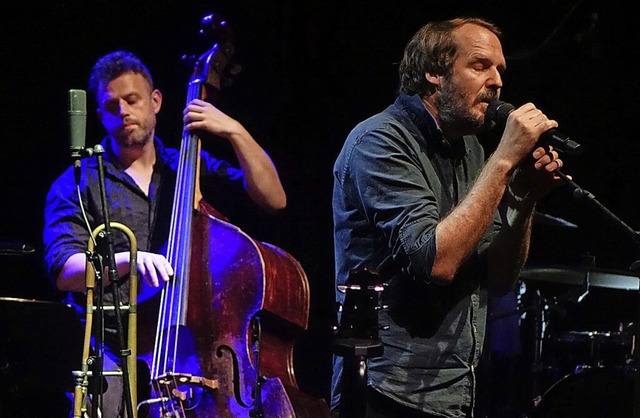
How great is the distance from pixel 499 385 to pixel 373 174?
360cm

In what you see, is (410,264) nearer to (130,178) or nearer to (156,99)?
(130,178)

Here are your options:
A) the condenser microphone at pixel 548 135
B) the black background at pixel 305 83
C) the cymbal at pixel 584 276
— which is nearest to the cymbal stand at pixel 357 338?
the condenser microphone at pixel 548 135

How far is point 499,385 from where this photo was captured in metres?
5.90

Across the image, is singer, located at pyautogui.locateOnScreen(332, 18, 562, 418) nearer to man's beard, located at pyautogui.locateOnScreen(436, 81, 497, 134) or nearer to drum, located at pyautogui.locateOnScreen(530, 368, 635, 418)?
man's beard, located at pyautogui.locateOnScreen(436, 81, 497, 134)

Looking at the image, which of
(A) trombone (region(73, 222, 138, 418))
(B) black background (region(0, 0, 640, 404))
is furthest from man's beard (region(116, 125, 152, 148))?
(A) trombone (region(73, 222, 138, 418))

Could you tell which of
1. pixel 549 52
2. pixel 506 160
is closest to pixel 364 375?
pixel 506 160

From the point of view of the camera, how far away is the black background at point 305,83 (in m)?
4.57

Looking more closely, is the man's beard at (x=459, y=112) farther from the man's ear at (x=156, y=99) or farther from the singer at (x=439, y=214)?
the man's ear at (x=156, y=99)

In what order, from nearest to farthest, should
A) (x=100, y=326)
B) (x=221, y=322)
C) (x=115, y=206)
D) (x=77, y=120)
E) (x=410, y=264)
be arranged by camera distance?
(x=410, y=264) → (x=100, y=326) → (x=77, y=120) → (x=221, y=322) → (x=115, y=206)

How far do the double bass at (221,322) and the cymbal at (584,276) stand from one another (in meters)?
1.91

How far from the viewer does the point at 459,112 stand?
2.87 meters

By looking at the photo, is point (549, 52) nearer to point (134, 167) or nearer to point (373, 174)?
point (134, 167)

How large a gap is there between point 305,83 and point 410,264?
2.70 meters

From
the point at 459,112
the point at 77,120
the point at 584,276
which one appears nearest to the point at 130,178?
the point at 77,120
